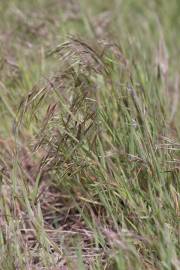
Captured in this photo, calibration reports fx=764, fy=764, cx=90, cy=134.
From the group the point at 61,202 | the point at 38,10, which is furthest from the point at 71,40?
the point at 38,10

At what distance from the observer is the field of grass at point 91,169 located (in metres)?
1.90

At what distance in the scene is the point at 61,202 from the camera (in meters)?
2.40

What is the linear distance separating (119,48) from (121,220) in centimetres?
69

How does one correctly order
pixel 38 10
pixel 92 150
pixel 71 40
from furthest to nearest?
1. pixel 38 10
2. pixel 71 40
3. pixel 92 150

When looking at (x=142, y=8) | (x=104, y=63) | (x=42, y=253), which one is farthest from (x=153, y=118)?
(x=142, y=8)

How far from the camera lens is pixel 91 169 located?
2.09 m

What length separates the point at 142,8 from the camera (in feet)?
12.5

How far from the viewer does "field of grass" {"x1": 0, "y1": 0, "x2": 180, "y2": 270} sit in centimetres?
190

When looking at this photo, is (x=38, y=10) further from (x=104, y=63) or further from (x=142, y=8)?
(x=104, y=63)

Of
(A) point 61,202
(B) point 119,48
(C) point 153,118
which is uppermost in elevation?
(B) point 119,48

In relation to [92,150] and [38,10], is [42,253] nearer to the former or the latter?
[92,150]

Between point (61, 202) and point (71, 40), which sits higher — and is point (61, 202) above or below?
below

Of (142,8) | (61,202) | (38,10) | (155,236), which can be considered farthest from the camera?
(142,8)

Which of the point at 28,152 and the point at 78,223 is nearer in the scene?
the point at 78,223
